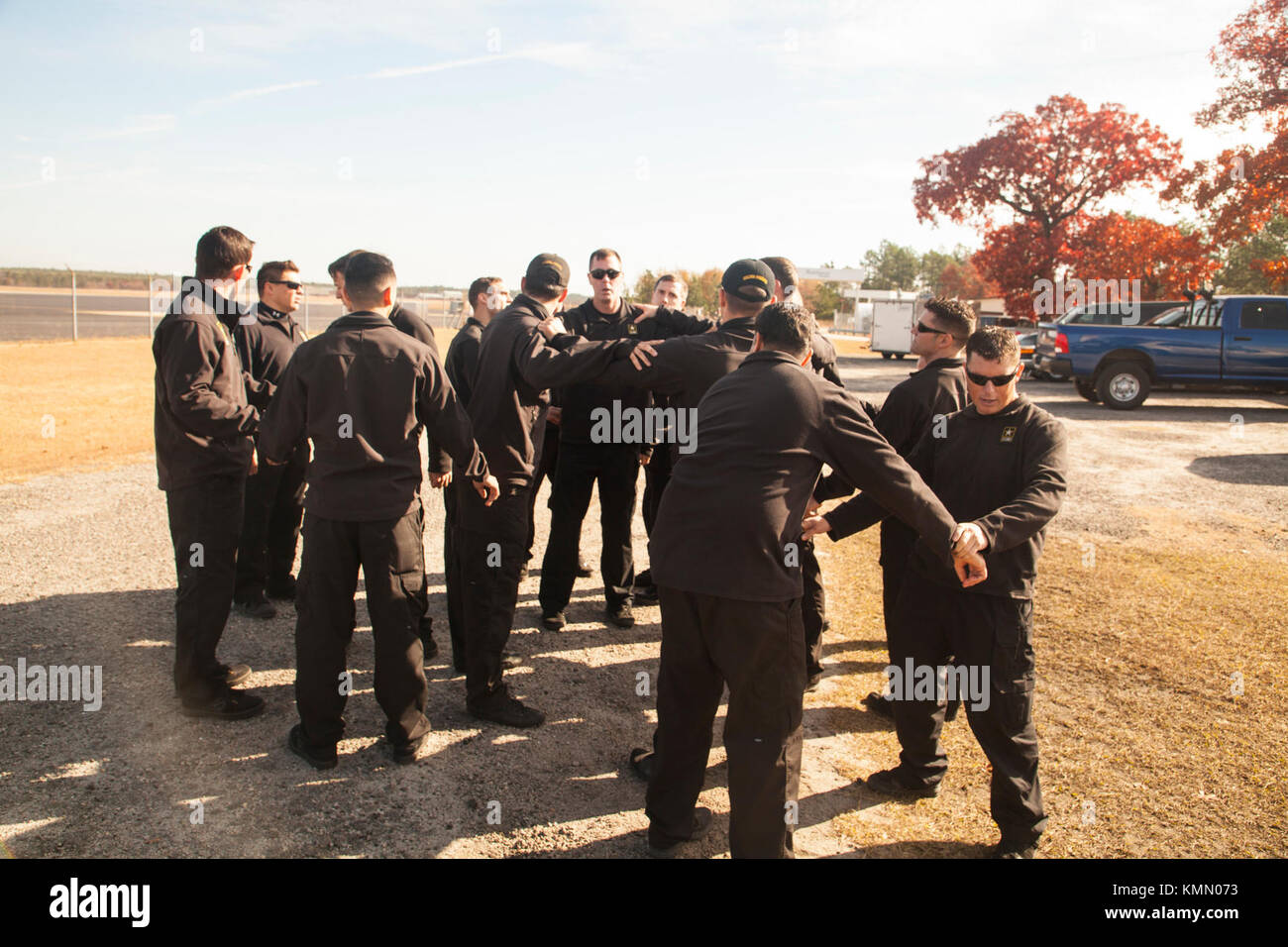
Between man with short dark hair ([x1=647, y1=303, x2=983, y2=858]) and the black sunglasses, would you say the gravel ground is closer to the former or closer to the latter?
man with short dark hair ([x1=647, y1=303, x2=983, y2=858])

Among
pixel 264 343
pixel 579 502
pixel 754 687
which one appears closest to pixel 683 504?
pixel 754 687

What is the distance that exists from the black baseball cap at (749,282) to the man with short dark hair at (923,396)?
821 millimetres

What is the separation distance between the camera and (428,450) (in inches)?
200

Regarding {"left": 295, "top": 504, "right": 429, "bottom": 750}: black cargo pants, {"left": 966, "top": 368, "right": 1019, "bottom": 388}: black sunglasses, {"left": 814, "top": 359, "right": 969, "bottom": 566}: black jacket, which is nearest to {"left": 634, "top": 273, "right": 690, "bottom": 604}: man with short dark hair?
{"left": 814, "top": 359, "right": 969, "bottom": 566}: black jacket

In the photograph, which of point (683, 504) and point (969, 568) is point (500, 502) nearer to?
point (683, 504)

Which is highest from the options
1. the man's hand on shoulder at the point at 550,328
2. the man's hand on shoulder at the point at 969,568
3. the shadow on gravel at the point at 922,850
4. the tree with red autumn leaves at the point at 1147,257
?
the tree with red autumn leaves at the point at 1147,257

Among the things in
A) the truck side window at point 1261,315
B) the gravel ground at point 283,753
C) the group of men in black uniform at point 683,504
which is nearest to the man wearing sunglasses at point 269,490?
the gravel ground at point 283,753

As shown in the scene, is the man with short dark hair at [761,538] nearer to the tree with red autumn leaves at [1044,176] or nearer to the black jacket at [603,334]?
the black jacket at [603,334]

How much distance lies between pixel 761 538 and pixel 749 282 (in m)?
1.56

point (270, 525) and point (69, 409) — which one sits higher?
point (69, 409)

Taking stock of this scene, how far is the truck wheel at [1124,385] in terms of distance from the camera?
16641mm
